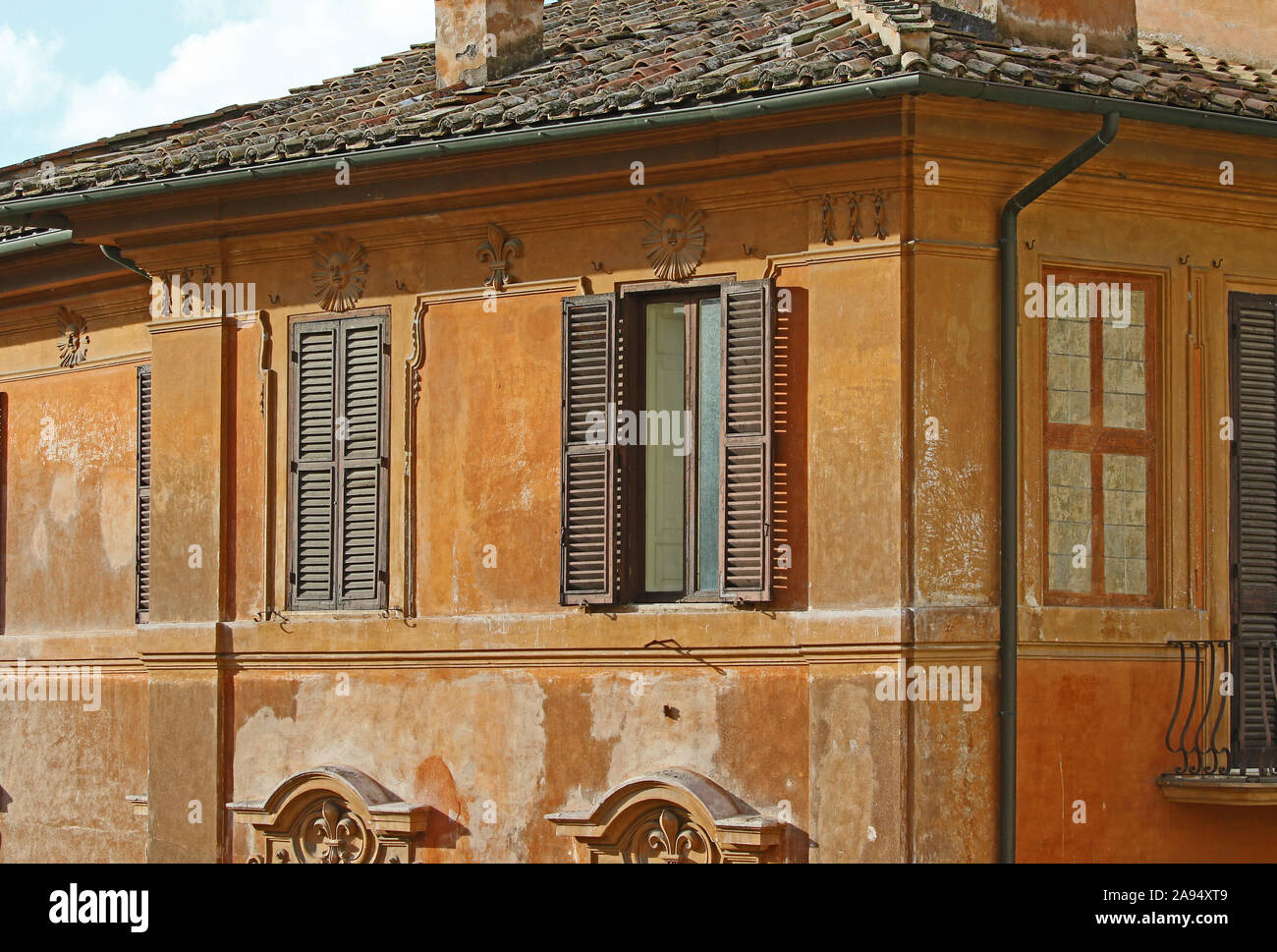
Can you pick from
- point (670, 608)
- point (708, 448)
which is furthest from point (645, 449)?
point (670, 608)

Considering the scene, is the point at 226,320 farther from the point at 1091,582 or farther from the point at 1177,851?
the point at 1177,851

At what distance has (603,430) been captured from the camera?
12.6 meters

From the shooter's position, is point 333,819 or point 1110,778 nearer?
point 1110,778

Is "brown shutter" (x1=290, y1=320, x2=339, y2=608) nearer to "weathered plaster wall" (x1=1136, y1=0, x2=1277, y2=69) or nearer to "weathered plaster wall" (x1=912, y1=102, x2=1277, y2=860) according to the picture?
"weathered plaster wall" (x1=912, y1=102, x2=1277, y2=860)

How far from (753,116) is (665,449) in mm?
1996

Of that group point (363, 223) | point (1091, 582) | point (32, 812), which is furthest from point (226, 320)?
point (1091, 582)

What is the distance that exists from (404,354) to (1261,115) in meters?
5.13

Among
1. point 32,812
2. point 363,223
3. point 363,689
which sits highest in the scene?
point 363,223

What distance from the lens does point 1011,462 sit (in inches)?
462
